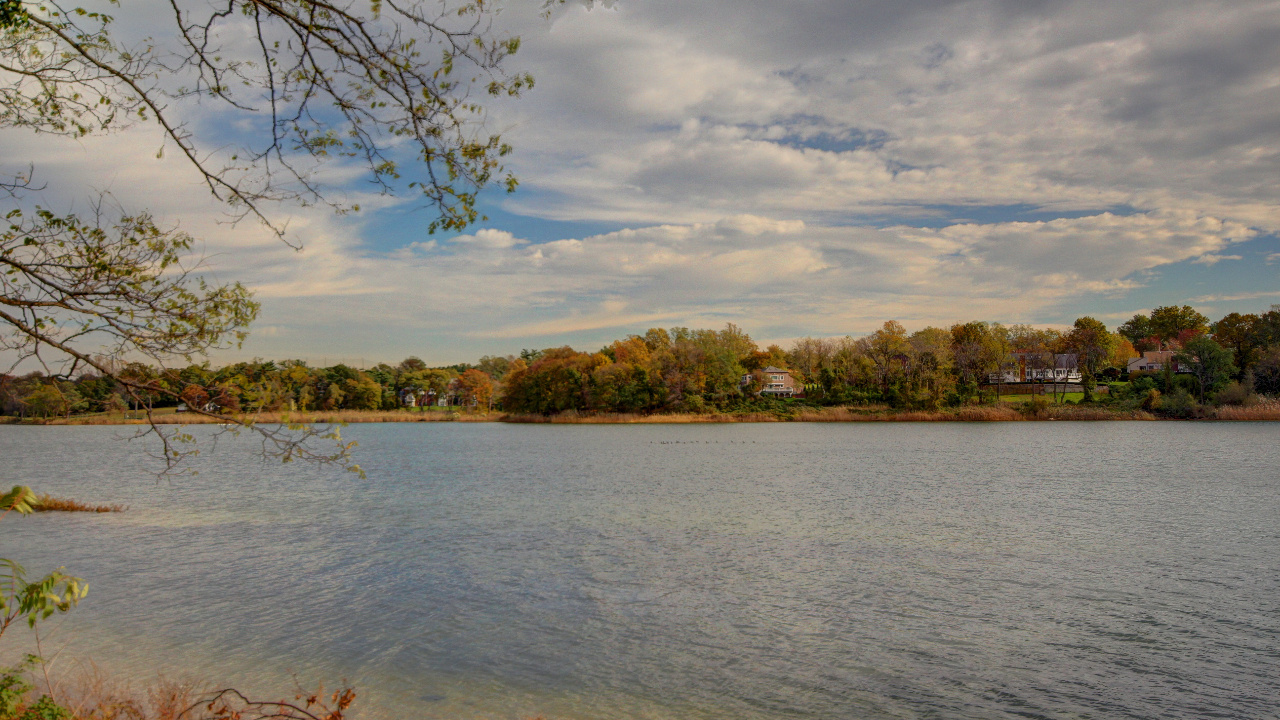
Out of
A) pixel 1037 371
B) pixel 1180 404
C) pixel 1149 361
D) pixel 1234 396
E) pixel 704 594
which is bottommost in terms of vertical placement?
pixel 704 594

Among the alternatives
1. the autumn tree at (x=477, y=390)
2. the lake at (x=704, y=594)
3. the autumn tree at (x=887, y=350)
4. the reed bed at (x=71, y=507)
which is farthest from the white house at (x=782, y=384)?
the reed bed at (x=71, y=507)

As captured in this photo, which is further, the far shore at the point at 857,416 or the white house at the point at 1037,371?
the white house at the point at 1037,371

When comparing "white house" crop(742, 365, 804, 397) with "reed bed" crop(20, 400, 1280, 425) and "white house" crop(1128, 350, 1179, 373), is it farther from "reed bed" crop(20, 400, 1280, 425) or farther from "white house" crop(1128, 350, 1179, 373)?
"white house" crop(1128, 350, 1179, 373)

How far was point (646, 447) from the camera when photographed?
57.8 metres

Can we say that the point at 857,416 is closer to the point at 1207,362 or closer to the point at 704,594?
the point at 1207,362

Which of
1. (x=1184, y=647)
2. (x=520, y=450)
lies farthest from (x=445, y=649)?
(x=520, y=450)

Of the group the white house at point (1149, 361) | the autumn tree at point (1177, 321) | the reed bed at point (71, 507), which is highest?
the autumn tree at point (1177, 321)

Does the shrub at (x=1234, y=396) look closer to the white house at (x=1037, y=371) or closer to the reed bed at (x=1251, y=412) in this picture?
the reed bed at (x=1251, y=412)

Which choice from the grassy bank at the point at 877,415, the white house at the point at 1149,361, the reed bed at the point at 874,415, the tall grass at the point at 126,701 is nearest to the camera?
the tall grass at the point at 126,701

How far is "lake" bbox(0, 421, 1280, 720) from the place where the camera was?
407 inches

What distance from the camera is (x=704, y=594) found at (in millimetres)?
15023

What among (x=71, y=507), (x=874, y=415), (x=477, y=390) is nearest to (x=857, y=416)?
(x=874, y=415)

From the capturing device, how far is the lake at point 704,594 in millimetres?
10336

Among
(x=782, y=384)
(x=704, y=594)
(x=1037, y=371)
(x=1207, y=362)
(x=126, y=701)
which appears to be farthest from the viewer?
(x=782, y=384)
